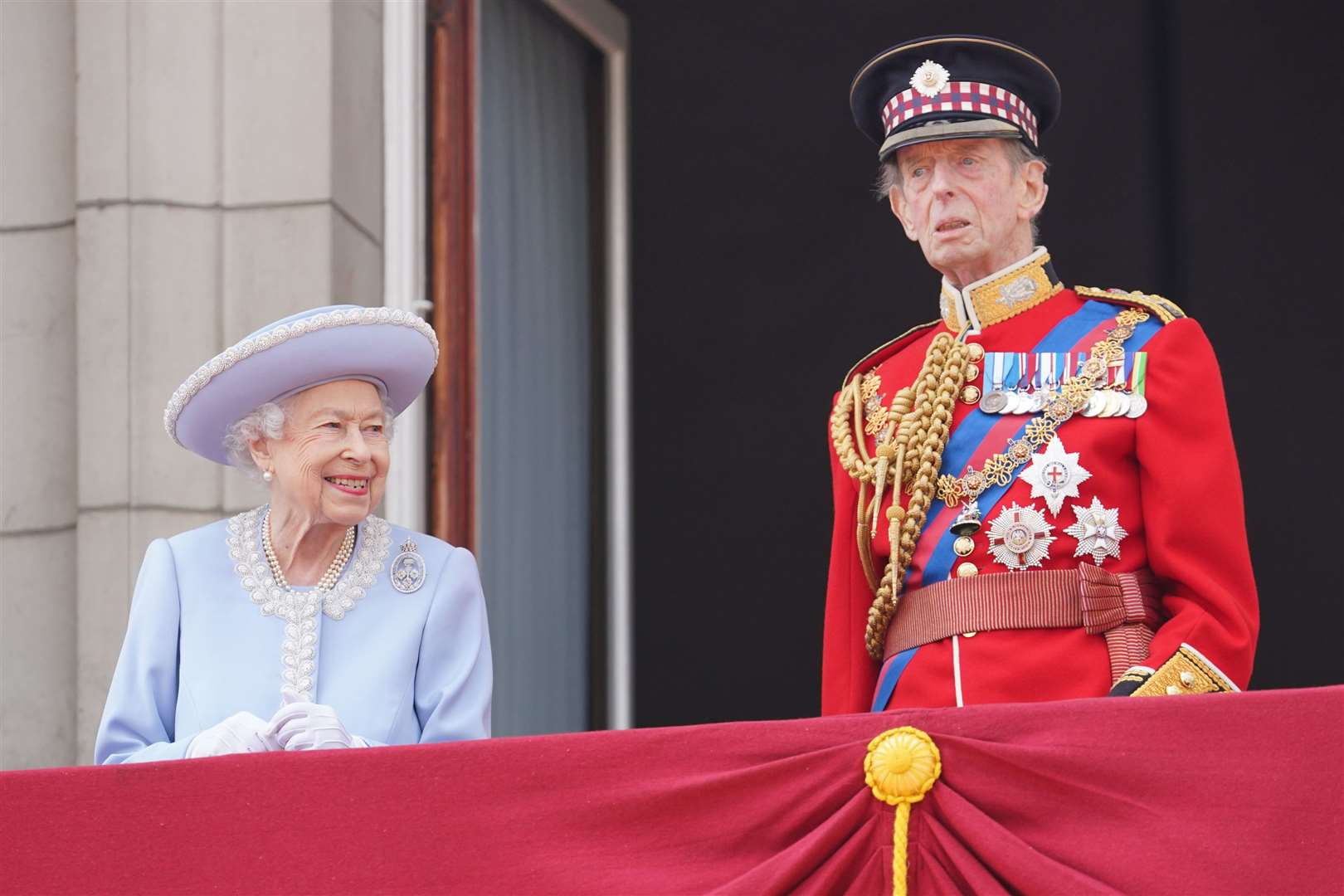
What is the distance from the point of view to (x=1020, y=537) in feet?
13.0


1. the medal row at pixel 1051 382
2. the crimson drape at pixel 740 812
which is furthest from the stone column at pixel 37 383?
the medal row at pixel 1051 382

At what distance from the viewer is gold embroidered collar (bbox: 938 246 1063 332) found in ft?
13.8

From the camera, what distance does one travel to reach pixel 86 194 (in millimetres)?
5613

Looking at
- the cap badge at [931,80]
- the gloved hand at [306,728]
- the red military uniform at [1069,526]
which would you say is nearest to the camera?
the gloved hand at [306,728]

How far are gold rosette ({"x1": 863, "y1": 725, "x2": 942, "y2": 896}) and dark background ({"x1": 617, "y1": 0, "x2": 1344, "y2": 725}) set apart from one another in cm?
390

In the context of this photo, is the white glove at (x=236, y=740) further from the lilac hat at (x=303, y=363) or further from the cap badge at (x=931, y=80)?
the cap badge at (x=931, y=80)

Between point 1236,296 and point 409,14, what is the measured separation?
2514 millimetres

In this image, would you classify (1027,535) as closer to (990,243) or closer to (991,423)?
(991,423)

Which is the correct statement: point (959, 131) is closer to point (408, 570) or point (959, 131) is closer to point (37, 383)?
point (408, 570)

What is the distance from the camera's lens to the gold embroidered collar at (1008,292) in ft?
13.8

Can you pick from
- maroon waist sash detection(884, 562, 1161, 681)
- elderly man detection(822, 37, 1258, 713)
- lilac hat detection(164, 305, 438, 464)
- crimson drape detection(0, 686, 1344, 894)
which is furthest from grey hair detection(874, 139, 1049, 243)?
crimson drape detection(0, 686, 1344, 894)

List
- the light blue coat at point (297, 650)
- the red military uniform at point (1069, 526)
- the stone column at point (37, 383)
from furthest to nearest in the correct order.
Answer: the stone column at point (37, 383)
the light blue coat at point (297, 650)
the red military uniform at point (1069, 526)

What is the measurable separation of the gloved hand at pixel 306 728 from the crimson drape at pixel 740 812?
0.68 feet

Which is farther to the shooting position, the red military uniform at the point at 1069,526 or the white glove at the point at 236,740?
the red military uniform at the point at 1069,526
